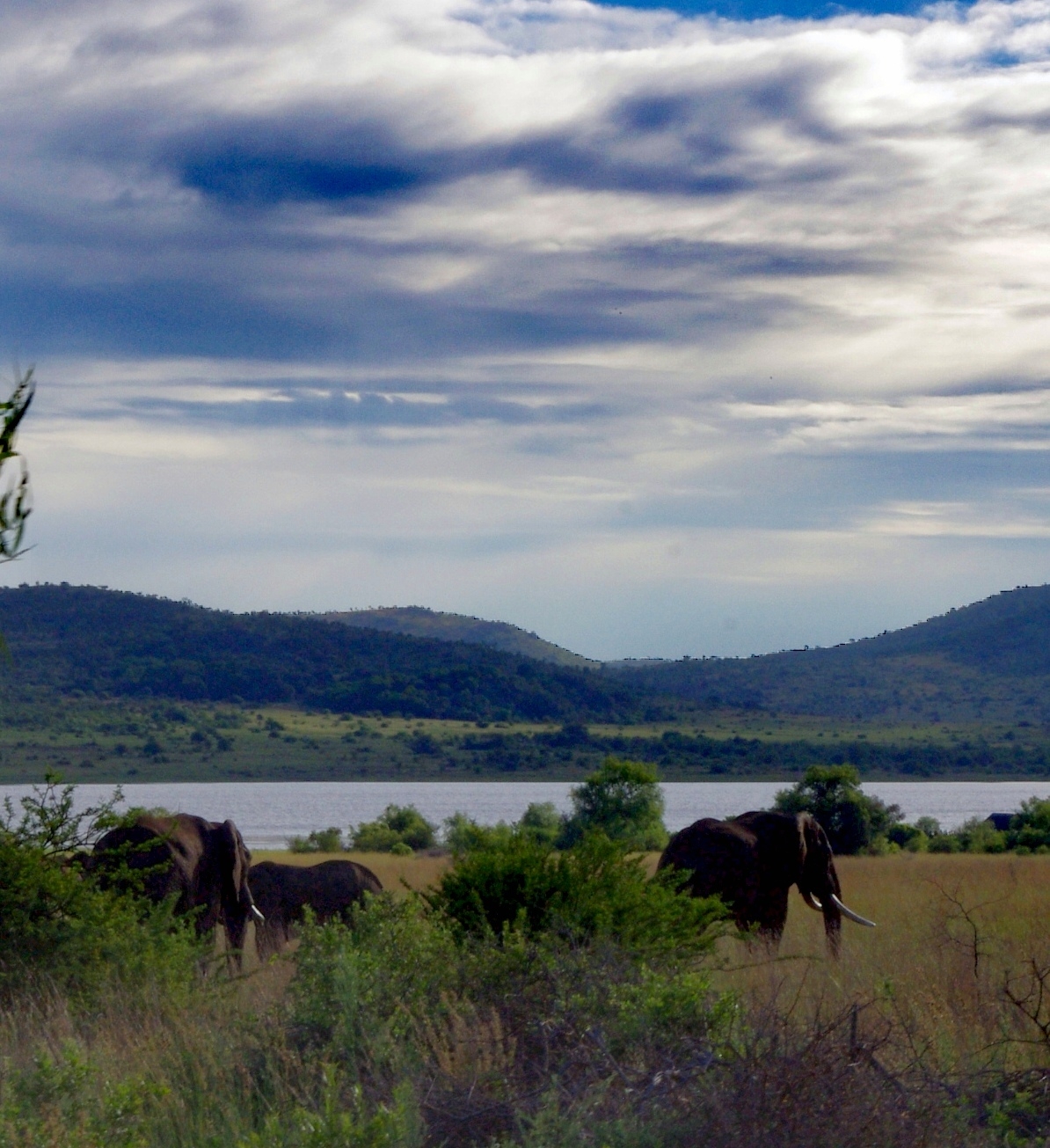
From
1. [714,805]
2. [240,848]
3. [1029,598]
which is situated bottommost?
[714,805]

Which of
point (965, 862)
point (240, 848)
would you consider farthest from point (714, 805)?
point (240, 848)

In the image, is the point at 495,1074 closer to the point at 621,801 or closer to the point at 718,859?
the point at 718,859

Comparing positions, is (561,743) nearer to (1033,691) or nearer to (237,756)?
(237,756)

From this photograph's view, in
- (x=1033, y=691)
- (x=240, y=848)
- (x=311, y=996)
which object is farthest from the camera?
(x=1033, y=691)

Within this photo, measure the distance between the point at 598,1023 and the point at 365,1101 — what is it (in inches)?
45.6

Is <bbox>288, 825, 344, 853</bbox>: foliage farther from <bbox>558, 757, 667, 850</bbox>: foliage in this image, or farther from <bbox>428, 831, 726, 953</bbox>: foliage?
<bbox>428, 831, 726, 953</bbox>: foliage

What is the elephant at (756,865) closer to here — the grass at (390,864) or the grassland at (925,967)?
the grassland at (925,967)

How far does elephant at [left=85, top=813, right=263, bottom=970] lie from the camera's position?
13.0m

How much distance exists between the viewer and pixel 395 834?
51062mm

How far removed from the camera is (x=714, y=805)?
77000 mm

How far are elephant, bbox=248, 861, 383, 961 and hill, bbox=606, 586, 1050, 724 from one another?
466 feet

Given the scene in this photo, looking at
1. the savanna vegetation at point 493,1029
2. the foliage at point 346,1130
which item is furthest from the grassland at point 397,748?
the foliage at point 346,1130

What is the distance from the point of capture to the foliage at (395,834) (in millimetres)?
50344

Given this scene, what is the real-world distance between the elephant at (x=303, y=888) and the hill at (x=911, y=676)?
141904 millimetres
